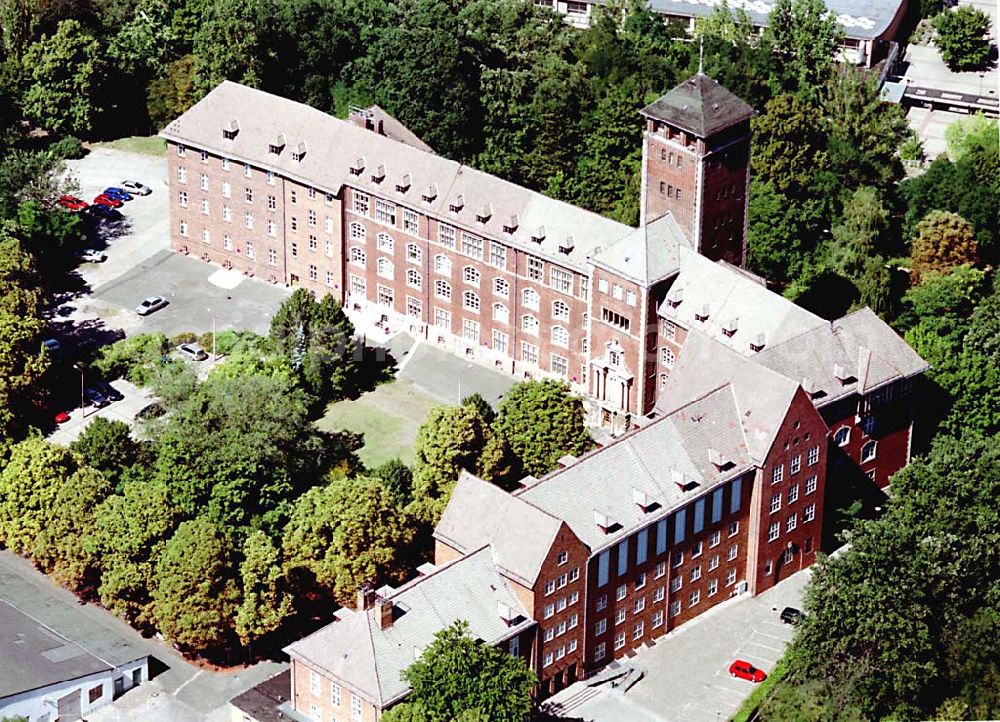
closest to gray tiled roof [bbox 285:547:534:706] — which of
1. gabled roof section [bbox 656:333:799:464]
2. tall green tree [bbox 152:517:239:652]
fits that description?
tall green tree [bbox 152:517:239:652]

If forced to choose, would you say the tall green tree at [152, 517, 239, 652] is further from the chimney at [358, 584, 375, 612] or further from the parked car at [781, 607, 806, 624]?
the parked car at [781, 607, 806, 624]

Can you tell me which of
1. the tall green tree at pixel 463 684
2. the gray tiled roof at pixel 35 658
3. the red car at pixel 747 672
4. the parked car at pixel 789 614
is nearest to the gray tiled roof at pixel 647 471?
the parked car at pixel 789 614

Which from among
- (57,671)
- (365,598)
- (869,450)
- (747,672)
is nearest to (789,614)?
(747,672)

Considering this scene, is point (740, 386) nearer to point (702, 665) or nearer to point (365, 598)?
point (702, 665)

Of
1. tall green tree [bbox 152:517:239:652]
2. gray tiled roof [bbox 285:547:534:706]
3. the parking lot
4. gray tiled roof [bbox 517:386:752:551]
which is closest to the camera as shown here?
gray tiled roof [bbox 285:547:534:706]

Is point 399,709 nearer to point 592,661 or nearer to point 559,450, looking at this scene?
point 592,661

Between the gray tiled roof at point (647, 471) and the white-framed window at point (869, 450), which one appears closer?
the gray tiled roof at point (647, 471)

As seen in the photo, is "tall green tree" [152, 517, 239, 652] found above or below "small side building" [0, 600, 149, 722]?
above

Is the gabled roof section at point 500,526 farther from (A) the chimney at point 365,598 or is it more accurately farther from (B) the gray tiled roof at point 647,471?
(A) the chimney at point 365,598
